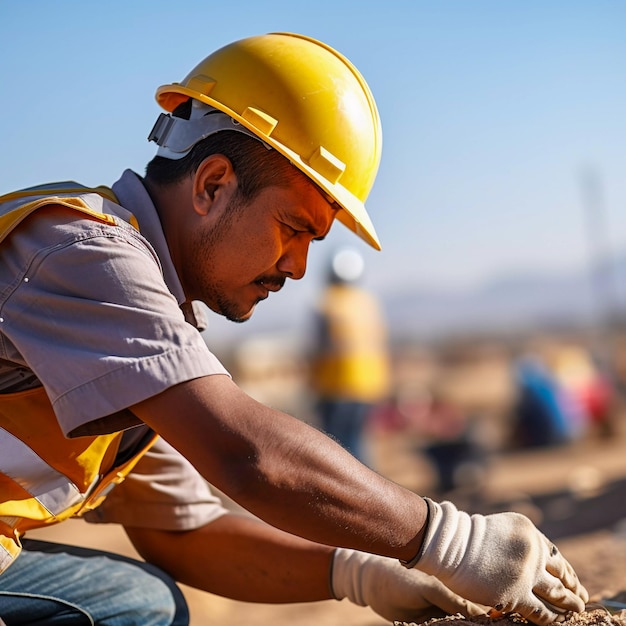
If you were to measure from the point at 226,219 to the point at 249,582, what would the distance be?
1.16 m

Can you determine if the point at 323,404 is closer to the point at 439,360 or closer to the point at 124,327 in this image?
the point at 124,327

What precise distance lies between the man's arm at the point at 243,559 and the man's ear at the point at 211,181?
103 cm

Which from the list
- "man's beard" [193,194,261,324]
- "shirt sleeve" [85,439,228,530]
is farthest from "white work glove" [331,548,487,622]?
"man's beard" [193,194,261,324]

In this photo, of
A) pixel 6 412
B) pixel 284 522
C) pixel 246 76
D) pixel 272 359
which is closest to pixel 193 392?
pixel 284 522

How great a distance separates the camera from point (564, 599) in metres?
2.09

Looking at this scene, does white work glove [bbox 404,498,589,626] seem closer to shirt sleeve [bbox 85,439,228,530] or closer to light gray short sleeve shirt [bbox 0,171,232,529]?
light gray short sleeve shirt [bbox 0,171,232,529]

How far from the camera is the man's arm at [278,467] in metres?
1.68

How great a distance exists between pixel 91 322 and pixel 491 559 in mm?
1033

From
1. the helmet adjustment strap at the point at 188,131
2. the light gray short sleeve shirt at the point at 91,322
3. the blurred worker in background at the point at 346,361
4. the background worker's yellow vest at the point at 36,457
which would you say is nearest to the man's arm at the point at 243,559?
the background worker's yellow vest at the point at 36,457

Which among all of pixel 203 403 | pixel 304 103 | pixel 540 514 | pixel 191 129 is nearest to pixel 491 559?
pixel 203 403

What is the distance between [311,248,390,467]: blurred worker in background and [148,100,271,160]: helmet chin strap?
486 centimetres

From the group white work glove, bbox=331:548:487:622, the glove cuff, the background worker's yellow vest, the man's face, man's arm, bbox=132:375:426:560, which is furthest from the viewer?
white work glove, bbox=331:548:487:622

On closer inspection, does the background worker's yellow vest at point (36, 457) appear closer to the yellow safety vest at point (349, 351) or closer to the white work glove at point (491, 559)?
the white work glove at point (491, 559)

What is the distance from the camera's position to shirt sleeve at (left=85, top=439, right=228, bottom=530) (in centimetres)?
265
